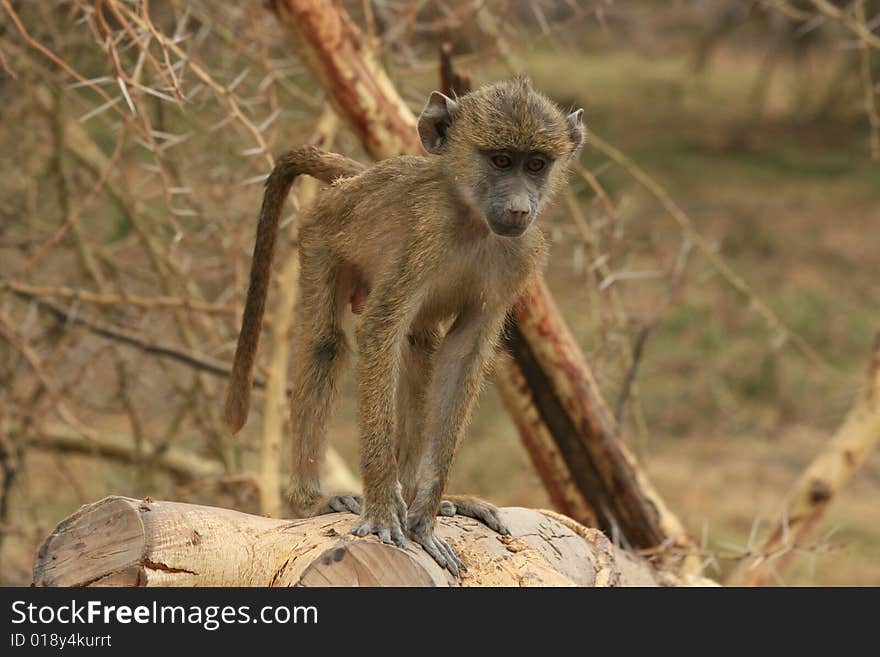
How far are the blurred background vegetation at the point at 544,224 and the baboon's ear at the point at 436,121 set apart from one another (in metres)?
0.74

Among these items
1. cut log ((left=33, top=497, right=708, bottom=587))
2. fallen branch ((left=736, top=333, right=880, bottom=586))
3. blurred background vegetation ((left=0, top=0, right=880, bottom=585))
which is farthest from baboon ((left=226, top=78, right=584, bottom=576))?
fallen branch ((left=736, top=333, right=880, bottom=586))

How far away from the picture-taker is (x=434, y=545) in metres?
3.26

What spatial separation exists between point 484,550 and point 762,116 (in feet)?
54.4

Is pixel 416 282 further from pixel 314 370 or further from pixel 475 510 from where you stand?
pixel 475 510

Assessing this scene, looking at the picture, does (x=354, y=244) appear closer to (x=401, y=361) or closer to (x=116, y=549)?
(x=401, y=361)

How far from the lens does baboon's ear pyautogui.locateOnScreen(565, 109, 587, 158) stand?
3.67 m

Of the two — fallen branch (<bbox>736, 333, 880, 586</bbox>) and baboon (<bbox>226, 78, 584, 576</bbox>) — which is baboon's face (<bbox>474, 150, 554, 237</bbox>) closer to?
baboon (<bbox>226, 78, 584, 576</bbox>)

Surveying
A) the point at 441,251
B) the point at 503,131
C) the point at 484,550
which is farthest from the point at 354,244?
the point at 484,550

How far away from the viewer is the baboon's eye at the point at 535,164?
3541 millimetres

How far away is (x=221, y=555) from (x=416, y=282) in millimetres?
974

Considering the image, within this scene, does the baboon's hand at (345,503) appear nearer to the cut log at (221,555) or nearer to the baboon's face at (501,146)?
the cut log at (221,555)

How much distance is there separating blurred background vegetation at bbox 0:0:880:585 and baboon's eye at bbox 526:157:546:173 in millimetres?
1065

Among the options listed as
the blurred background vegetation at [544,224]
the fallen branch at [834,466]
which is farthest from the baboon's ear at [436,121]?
the fallen branch at [834,466]

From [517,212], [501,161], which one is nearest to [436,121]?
[501,161]
